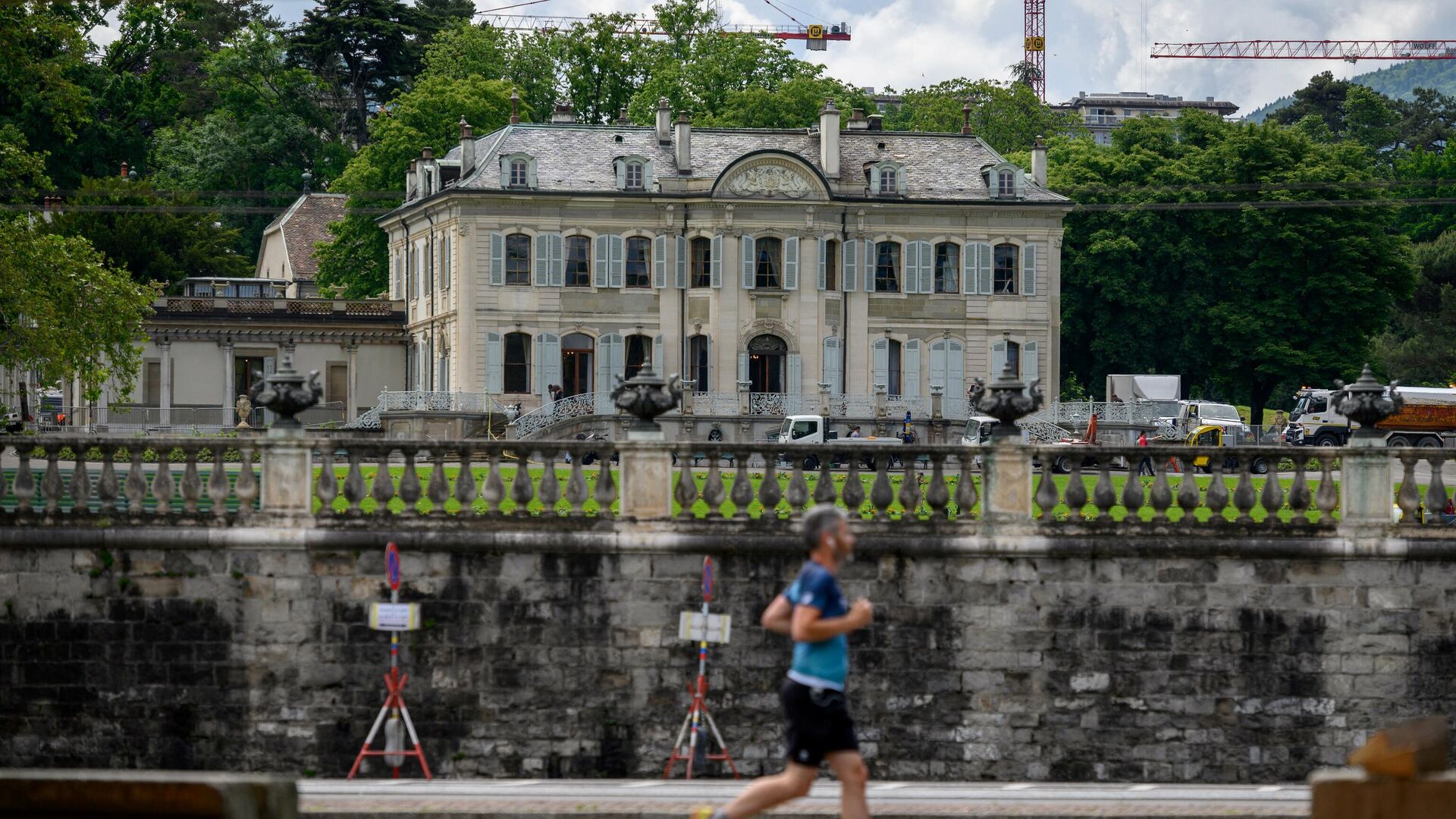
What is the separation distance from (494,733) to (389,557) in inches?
75.1

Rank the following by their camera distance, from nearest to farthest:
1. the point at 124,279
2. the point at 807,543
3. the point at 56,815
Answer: the point at 56,815 < the point at 807,543 < the point at 124,279

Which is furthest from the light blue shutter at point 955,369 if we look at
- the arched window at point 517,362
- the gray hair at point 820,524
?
the gray hair at point 820,524

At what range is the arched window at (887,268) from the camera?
59.9 metres

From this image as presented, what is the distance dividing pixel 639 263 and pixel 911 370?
28.8 ft

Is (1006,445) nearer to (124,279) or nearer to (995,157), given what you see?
(124,279)

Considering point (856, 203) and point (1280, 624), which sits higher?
point (856, 203)

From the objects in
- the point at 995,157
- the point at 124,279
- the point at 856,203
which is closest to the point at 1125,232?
the point at 995,157

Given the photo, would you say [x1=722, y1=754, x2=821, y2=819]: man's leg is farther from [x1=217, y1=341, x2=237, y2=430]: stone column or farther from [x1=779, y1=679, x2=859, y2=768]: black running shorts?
[x1=217, y1=341, x2=237, y2=430]: stone column

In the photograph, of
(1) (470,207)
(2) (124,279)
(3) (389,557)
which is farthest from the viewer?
(1) (470,207)

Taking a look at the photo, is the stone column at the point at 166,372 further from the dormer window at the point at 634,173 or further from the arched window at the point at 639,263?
the dormer window at the point at 634,173

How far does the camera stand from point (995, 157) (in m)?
61.2

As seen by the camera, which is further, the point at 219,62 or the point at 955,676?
the point at 219,62

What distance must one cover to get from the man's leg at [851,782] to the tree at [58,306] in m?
17.6

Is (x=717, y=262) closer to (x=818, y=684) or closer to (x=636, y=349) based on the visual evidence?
(x=636, y=349)
